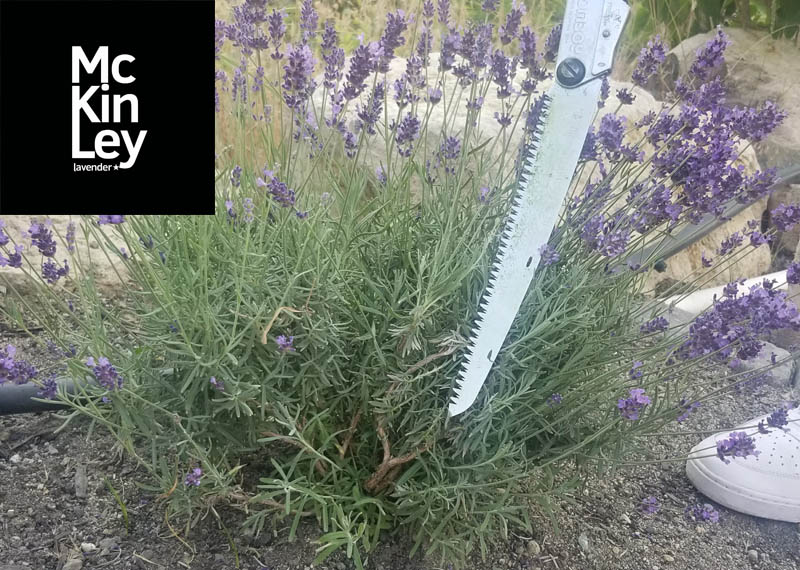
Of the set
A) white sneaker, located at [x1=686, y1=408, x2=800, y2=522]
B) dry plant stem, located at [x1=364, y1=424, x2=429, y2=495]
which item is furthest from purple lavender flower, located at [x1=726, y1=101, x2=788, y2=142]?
dry plant stem, located at [x1=364, y1=424, x2=429, y2=495]

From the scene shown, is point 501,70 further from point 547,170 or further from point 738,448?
point 738,448

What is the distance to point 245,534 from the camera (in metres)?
1.52

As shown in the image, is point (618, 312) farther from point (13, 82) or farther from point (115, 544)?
point (13, 82)

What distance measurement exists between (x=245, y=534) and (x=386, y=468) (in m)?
0.34

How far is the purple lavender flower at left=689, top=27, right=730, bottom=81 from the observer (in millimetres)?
1408

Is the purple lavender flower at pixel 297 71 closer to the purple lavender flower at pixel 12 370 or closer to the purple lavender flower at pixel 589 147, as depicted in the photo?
the purple lavender flower at pixel 589 147

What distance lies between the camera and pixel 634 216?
1.57 m

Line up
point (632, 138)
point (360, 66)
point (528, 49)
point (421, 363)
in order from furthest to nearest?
point (632, 138)
point (528, 49)
point (360, 66)
point (421, 363)

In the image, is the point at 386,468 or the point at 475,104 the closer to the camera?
the point at 386,468

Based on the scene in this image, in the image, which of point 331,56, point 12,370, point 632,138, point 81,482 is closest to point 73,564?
point 81,482

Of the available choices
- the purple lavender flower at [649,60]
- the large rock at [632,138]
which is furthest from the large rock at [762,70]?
the purple lavender flower at [649,60]

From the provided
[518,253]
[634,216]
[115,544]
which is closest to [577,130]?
[518,253]

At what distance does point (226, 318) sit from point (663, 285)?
198 centimetres

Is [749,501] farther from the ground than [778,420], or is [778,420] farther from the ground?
[778,420]
